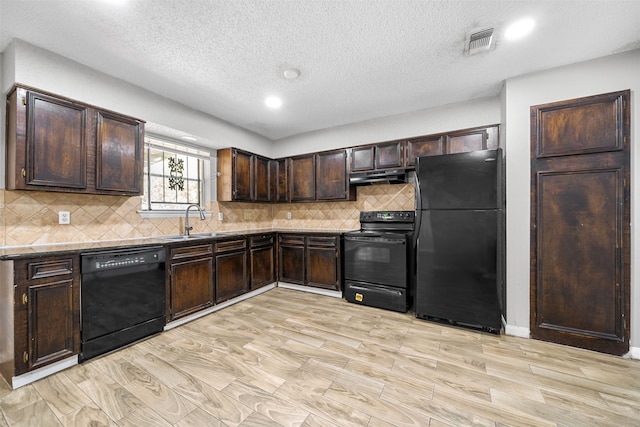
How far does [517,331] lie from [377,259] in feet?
5.14

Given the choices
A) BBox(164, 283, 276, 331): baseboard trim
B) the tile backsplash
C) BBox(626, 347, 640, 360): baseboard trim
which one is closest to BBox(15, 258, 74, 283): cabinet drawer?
the tile backsplash

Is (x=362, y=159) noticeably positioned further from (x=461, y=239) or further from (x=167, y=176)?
(x=167, y=176)

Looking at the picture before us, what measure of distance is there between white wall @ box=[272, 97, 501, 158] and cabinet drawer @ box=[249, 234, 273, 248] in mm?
1617

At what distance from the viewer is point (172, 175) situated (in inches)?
139

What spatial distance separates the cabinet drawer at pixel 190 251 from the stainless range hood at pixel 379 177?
7.26 feet

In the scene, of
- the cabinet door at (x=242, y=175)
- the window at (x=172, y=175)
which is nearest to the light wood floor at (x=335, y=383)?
the window at (x=172, y=175)

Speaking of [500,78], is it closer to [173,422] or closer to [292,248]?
[292,248]

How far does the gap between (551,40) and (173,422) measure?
12.6 feet

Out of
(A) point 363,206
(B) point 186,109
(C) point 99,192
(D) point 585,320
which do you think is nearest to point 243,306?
(C) point 99,192

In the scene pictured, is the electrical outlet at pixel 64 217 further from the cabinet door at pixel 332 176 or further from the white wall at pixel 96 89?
the cabinet door at pixel 332 176

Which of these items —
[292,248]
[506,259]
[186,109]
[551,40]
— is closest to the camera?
[551,40]

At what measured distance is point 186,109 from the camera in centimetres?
330

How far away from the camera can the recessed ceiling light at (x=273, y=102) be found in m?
3.14

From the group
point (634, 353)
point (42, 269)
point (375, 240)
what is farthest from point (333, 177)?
point (634, 353)
